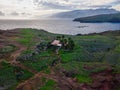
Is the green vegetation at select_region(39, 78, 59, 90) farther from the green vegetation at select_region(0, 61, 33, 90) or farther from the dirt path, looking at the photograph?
the dirt path

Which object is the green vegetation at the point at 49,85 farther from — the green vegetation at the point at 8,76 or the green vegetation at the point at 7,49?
the green vegetation at the point at 7,49

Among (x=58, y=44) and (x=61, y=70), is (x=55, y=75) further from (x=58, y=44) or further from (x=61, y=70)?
(x=58, y=44)

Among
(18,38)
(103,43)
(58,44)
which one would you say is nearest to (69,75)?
(58,44)

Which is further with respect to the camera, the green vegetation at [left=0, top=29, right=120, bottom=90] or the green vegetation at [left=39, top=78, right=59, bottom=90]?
the green vegetation at [left=0, top=29, right=120, bottom=90]

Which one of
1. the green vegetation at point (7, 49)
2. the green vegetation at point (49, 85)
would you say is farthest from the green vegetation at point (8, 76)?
the green vegetation at point (7, 49)

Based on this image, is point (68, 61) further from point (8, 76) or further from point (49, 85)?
point (8, 76)

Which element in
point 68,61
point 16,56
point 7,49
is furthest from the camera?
point 7,49

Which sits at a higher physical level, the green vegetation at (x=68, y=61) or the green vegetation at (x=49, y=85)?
the green vegetation at (x=68, y=61)

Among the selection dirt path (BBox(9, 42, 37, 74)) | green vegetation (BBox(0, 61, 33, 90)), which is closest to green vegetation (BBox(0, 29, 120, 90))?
→ green vegetation (BBox(0, 61, 33, 90))

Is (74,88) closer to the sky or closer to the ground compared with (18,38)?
closer to the ground

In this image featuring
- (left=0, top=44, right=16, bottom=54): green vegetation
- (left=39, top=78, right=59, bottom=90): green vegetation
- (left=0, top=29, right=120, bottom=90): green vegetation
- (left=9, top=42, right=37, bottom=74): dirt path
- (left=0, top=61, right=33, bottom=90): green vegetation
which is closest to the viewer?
(left=39, top=78, right=59, bottom=90): green vegetation

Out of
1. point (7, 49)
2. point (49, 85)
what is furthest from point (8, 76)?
point (7, 49)
